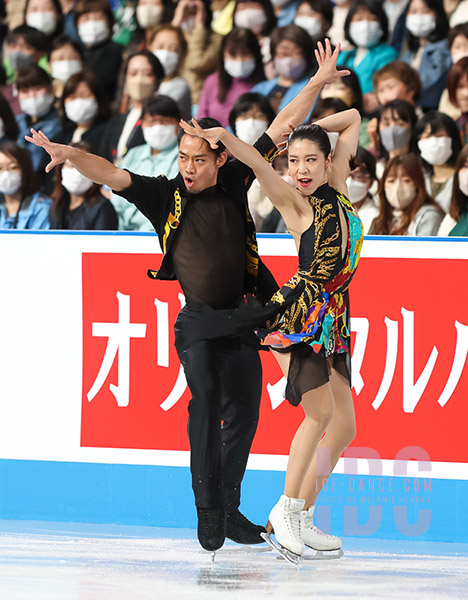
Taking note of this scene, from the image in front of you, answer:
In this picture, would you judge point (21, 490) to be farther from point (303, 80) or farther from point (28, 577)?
point (303, 80)

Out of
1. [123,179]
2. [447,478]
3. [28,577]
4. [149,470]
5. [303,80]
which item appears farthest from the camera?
[303,80]

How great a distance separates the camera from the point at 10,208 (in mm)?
7348

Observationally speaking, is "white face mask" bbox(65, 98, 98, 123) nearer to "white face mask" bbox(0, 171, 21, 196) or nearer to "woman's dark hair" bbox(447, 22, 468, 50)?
"white face mask" bbox(0, 171, 21, 196)

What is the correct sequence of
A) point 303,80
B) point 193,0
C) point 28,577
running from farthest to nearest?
1. point 193,0
2. point 303,80
3. point 28,577

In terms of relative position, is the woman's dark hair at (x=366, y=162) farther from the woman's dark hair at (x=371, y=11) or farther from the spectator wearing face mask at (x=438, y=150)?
the woman's dark hair at (x=371, y=11)

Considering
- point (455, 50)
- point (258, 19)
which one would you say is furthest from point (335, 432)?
point (258, 19)

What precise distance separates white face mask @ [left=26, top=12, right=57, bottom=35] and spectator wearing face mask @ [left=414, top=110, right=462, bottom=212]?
345 centimetres

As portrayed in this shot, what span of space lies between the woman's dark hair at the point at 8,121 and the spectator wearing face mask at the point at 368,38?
99.6 inches

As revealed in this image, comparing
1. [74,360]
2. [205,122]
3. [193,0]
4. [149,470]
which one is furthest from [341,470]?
[193,0]

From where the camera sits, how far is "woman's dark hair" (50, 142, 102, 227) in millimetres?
7031

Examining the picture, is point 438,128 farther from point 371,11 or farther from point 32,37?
point 32,37

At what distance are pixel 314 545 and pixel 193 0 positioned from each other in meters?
4.82

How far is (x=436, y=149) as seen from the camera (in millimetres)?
6434

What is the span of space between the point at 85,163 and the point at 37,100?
4209mm
